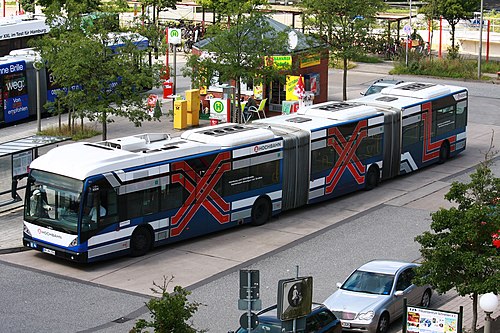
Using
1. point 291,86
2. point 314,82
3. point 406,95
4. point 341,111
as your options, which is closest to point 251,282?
point 341,111

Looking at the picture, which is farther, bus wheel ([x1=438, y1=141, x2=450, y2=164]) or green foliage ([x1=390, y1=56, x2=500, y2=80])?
green foliage ([x1=390, y1=56, x2=500, y2=80])

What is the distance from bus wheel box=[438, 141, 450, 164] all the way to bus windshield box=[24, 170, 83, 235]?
15.6m

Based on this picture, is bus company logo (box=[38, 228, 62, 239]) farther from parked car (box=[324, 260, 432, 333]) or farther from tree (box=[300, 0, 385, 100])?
tree (box=[300, 0, 385, 100])

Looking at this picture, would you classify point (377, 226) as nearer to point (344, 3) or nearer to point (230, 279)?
point (230, 279)

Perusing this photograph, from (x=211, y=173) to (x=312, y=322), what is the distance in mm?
9057

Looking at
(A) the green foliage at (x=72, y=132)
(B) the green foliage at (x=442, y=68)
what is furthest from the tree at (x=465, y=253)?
(B) the green foliage at (x=442, y=68)

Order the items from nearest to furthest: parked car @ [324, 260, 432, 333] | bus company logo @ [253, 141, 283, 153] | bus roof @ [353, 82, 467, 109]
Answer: parked car @ [324, 260, 432, 333] < bus company logo @ [253, 141, 283, 153] < bus roof @ [353, 82, 467, 109]

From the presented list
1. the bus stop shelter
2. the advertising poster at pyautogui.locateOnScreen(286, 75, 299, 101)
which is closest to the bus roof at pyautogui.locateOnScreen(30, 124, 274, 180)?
the bus stop shelter

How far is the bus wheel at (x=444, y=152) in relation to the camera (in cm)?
3500

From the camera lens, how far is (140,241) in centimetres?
2455

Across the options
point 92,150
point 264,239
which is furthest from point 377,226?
point 92,150

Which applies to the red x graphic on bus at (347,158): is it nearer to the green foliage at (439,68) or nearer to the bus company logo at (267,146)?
the bus company logo at (267,146)

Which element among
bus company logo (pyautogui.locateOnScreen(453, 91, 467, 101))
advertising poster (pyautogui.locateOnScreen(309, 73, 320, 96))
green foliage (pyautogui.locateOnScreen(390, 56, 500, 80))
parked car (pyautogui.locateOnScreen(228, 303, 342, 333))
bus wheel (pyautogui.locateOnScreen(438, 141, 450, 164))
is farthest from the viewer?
green foliage (pyautogui.locateOnScreen(390, 56, 500, 80))

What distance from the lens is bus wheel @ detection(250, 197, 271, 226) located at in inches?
1081
